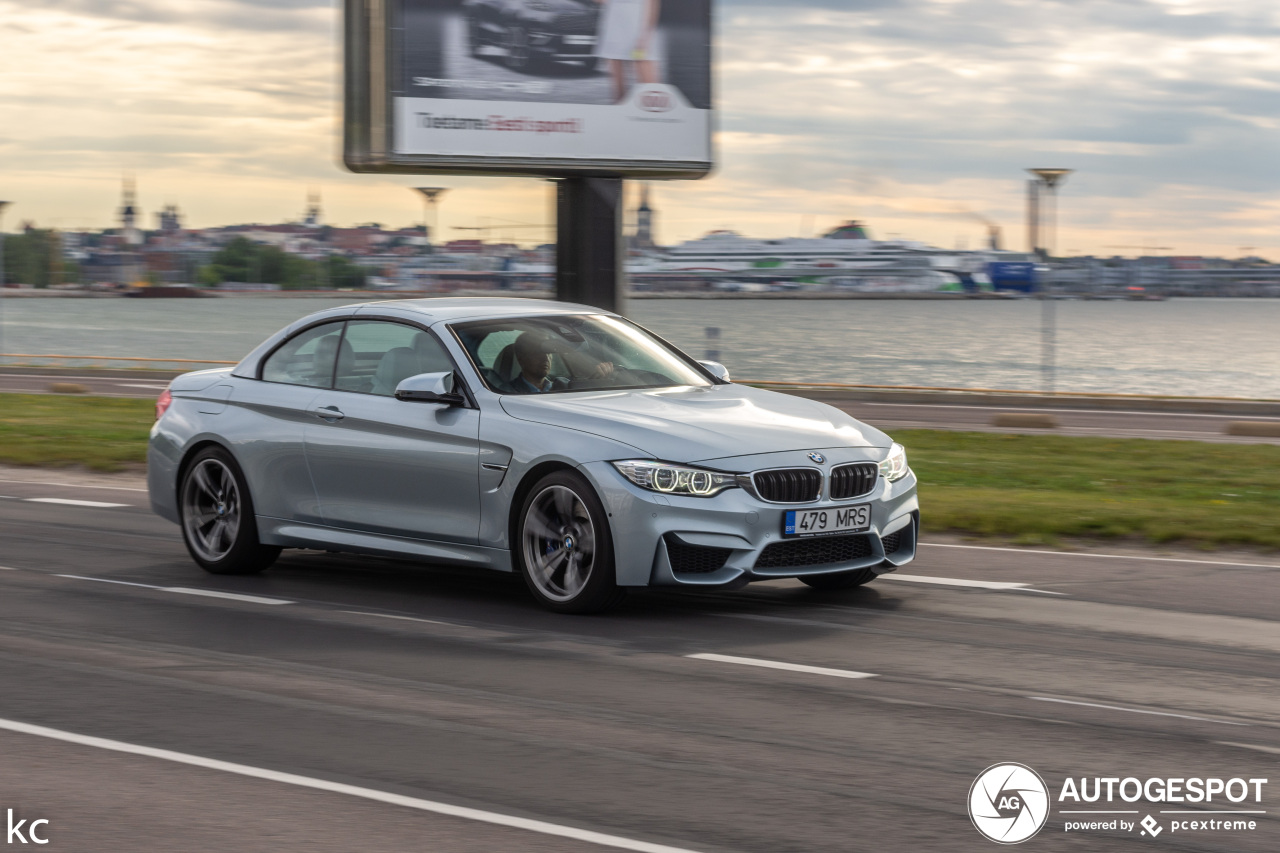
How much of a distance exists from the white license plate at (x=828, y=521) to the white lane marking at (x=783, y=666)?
2.86 feet

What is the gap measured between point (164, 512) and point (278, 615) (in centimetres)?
205

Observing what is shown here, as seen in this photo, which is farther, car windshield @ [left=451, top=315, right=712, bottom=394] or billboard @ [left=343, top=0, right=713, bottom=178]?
billboard @ [left=343, top=0, right=713, bottom=178]

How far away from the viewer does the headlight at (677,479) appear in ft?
24.9

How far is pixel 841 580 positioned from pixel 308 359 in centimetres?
319

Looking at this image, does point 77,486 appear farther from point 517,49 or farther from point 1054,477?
point 517,49

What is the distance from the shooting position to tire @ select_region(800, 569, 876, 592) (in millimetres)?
8734

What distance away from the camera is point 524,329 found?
29.1ft

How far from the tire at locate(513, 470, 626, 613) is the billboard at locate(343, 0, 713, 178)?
642 inches

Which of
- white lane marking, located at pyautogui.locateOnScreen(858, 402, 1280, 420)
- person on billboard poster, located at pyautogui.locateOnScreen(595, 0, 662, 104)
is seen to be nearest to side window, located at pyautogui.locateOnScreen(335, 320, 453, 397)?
person on billboard poster, located at pyautogui.locateOnScreen(595, 0, 662, 104)

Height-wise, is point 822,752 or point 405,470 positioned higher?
point 405,470

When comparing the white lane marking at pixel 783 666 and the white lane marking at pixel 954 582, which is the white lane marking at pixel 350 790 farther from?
the white lane marking at pixel 954 582

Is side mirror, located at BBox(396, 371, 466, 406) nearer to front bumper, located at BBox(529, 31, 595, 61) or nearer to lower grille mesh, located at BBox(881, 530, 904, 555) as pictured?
lower grille mesh, located at BBox(881, 530, 904, 555)

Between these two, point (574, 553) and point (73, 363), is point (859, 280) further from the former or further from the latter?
point (574, 553)

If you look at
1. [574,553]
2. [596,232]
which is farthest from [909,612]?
[596,232]
